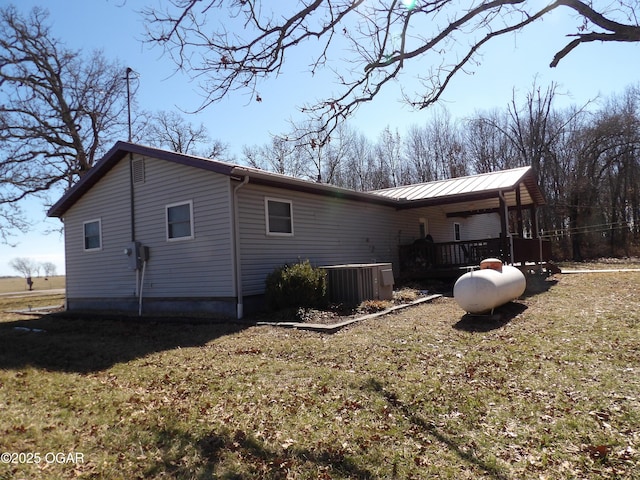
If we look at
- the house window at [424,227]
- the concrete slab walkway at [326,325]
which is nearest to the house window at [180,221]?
the concrete slab walkway at [326,325]

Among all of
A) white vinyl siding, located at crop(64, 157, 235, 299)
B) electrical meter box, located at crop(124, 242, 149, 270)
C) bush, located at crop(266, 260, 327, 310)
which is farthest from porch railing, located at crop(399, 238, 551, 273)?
electrical meter box, located at crop(124, 242, 149, 270)

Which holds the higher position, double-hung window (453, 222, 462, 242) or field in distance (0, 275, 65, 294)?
double-hung window (453, 222, 462, 242)

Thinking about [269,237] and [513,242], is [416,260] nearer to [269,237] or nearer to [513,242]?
[513,242]

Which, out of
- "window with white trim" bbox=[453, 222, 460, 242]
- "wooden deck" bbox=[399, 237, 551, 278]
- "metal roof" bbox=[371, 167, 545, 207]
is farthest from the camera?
"window with white trim" bbox=[453, 222, 460, 242]

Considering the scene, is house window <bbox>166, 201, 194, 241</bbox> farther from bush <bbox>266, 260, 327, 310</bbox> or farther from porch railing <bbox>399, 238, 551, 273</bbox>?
porch railing <bbox>399, 238, 551, 273</bbox>

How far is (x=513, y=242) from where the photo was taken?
14242 mm

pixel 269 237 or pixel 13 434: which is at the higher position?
pixel 269 237

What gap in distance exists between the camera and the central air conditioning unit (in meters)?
10.3

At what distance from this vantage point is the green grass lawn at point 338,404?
328cm

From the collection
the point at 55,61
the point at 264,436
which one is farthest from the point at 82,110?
the point at 264,436

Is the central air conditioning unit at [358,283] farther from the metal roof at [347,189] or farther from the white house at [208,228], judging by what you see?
the metal roof at [347,189]

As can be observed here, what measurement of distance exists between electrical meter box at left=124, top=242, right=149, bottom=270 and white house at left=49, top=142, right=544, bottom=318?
0.03 m

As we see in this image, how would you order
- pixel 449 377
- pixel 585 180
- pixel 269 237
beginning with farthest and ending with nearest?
pixel 585 180, pixel 269 237, pixel 449 377

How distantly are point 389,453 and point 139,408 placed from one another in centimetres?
261
